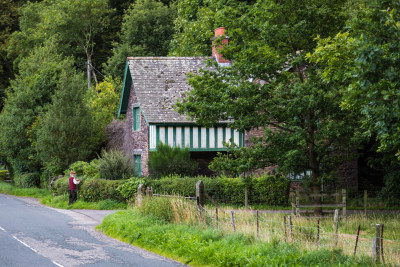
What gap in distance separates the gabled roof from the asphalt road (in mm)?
8002

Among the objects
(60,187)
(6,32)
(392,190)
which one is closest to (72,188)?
(60,187)

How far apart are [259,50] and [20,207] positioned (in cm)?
1412

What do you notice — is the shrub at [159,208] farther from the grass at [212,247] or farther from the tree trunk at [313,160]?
the tree trunk at [313,160]

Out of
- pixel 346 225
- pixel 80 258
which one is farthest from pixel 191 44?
pixel 80 258

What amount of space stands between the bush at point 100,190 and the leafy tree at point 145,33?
84.2ft

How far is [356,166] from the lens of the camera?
89.9ft

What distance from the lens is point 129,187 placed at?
23.8m

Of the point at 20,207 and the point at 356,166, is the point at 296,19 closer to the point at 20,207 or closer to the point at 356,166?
the point at 356,166

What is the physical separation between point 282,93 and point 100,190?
11.0m

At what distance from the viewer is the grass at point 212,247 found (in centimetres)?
1014

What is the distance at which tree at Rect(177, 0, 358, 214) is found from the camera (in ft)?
58.5

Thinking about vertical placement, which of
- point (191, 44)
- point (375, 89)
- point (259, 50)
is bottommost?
point (375, 89)

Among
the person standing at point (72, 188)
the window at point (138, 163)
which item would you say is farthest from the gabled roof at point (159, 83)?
the person standing at point (72, 188)

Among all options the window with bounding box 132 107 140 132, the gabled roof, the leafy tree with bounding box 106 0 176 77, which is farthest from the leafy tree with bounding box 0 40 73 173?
the leafy tree with bounding box 106 0 176 77
